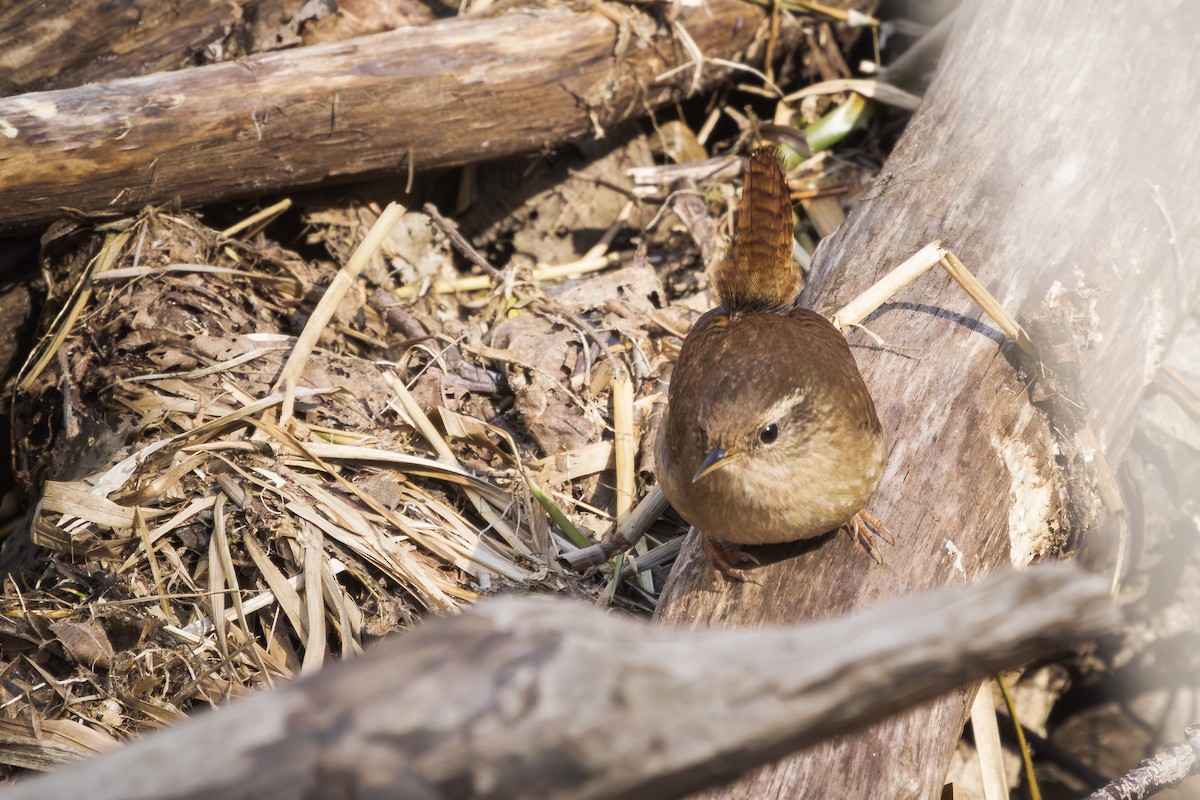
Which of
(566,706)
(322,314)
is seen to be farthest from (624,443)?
(566,706)

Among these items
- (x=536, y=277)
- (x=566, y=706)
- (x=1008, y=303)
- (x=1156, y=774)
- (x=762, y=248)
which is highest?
(x=566, y=706)

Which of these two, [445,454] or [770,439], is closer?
[770,439]

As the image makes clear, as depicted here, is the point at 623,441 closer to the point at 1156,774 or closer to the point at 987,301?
the point at 987,301

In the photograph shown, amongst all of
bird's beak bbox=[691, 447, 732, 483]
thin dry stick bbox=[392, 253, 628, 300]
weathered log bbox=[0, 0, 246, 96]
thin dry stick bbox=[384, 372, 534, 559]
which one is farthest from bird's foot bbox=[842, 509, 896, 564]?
weathered log bbox=[0, 0, 246, 96]

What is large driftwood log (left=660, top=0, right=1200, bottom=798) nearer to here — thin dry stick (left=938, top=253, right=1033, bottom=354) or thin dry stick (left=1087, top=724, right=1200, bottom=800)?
thin dry stick (left=938, top=253, right=1033, bottom=354)

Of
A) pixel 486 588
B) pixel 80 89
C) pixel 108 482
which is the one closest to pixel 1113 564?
pixel 486 588
